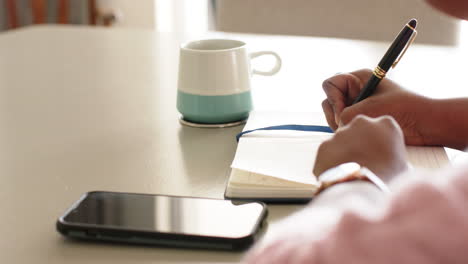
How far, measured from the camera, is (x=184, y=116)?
2.98 ft

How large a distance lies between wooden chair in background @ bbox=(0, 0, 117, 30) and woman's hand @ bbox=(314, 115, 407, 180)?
2.33 m

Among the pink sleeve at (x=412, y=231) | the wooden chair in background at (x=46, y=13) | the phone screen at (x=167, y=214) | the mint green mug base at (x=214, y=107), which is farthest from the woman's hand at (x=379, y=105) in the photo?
the wooden chair in background at (x=46, y=13)

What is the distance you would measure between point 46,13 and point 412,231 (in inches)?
104

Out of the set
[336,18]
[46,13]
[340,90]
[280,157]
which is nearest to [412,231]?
[280,157]

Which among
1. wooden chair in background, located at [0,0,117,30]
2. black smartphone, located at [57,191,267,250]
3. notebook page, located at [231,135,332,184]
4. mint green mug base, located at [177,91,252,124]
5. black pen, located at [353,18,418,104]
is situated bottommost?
wooden chair in background, located at [0,0,117,30]

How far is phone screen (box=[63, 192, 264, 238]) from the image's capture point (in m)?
0.57

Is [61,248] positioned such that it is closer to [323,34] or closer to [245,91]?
[245,91]

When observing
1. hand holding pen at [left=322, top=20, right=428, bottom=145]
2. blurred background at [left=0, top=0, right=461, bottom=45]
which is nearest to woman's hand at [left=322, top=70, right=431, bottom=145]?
hand holding pen at [left=322, top=20, right=428, bottom=145]

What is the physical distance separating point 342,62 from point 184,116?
385 mm

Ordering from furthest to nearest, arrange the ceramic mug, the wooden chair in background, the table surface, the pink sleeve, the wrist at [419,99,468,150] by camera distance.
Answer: the wooden chair in background, the ceramic mug, the wrist at [419,99,468,150], the table surface, the pink sleeve

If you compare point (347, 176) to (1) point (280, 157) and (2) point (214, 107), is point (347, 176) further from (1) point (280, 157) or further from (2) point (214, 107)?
(2) point (214, 107)

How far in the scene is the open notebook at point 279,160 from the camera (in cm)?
65

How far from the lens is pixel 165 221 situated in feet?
1.93

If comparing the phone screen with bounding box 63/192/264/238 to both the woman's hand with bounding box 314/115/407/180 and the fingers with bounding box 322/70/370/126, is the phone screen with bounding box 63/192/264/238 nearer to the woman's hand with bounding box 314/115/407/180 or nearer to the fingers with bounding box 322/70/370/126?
the woman's hand with bounding box 314/115/407/180
